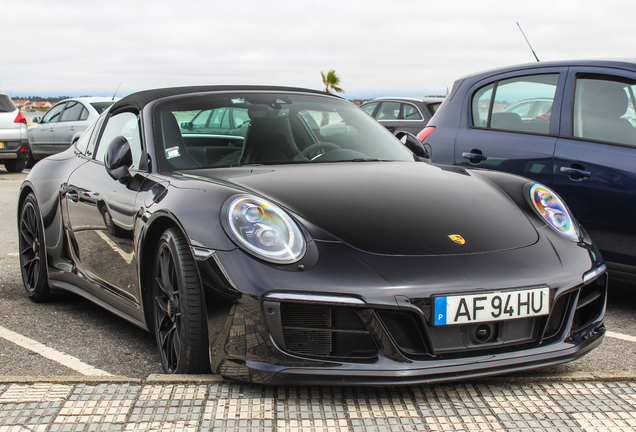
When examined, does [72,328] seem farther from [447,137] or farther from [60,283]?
[447,137]

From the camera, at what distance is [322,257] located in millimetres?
2580

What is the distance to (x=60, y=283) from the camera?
14.1 ft

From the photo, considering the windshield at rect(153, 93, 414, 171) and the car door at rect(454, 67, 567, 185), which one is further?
the car door at rect(454, 67, 567, 185)

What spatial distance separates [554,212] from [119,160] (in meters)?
2.00

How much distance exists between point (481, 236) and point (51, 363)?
202cm

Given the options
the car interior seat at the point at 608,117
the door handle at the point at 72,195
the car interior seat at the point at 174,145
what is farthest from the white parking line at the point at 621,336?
the door handle at the point at 72,195

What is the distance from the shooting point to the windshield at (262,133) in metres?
3.56

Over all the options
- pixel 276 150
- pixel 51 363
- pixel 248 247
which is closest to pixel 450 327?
pixel 248 247

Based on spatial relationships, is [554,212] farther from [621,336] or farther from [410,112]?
[410,112]

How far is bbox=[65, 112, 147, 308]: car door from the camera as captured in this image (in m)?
3.39

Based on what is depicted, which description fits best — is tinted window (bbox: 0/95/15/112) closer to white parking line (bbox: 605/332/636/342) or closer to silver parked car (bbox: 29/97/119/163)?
silver parked car (bbox: 29/97/119/163)

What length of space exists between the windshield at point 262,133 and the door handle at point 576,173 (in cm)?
98

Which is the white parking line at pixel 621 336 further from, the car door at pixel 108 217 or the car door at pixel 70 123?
the car door at pixel 70 123

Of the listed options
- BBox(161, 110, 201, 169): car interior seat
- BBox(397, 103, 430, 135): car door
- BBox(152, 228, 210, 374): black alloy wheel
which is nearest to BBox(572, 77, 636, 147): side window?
BBox(161, 110, 201, 169): car interior seat
